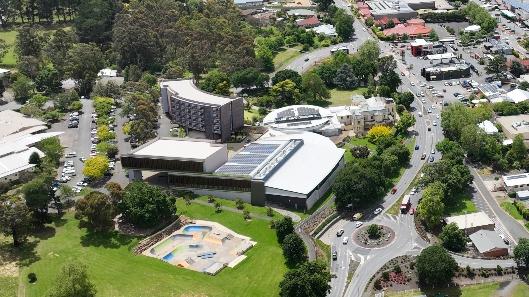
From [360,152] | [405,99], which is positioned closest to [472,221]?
[360,152]

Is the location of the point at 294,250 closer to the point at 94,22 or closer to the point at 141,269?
the point at 141,269

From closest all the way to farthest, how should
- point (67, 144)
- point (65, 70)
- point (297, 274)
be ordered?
point (297, 274) → point (67, 144) → point (65, 70)

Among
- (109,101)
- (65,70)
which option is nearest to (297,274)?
(109,101)

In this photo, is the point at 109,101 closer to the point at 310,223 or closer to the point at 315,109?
the point at 315,109

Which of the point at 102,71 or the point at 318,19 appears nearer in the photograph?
the point at 102,71

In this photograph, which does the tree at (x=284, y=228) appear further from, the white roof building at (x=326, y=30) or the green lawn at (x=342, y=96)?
the white roof building at (x=326, y=30)

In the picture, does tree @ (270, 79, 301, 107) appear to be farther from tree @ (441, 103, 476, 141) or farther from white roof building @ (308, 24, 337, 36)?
white roof building @ (308, 24, 337, 36)
